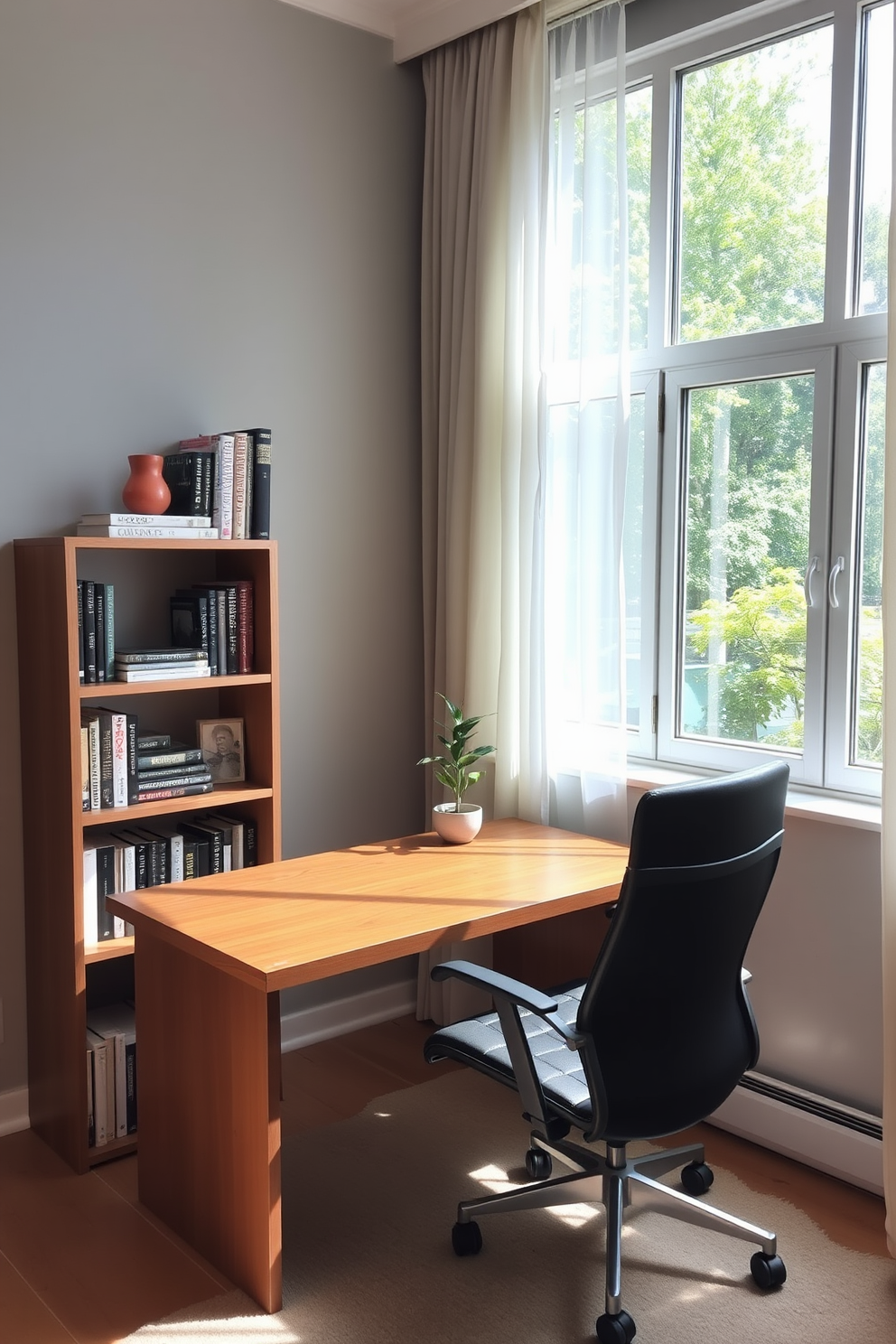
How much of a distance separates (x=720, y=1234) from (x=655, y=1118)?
1.86ft

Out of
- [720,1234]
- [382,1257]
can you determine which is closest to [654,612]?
[720,1234]

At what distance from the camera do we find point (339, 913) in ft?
7.85

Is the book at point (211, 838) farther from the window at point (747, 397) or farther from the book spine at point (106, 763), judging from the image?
the window at point (747, 397)

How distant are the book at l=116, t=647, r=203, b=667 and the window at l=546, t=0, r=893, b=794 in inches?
38.5

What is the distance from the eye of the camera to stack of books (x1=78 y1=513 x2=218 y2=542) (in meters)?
2.71

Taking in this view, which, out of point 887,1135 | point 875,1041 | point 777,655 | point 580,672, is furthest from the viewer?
point 580,672

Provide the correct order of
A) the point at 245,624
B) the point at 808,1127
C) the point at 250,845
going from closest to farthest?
the point at 808,1127
the point at 245,624
the point at 250,845

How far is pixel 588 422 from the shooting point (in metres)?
3.08

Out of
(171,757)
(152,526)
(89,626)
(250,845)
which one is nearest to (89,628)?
(89,626)

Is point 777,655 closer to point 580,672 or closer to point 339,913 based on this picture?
point 580,672

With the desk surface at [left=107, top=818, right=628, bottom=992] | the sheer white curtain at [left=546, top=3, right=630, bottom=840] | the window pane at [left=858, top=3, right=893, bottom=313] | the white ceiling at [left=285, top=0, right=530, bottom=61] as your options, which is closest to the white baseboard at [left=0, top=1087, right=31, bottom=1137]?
the desk surface at [left=107, top=818, right=628, bottom=992]

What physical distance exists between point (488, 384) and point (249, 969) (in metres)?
1.86

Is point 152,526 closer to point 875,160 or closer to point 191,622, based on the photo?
point 191,622

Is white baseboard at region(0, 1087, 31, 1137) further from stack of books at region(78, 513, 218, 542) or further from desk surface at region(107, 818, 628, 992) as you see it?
stack of books at region(78, 513, 218, 542)
